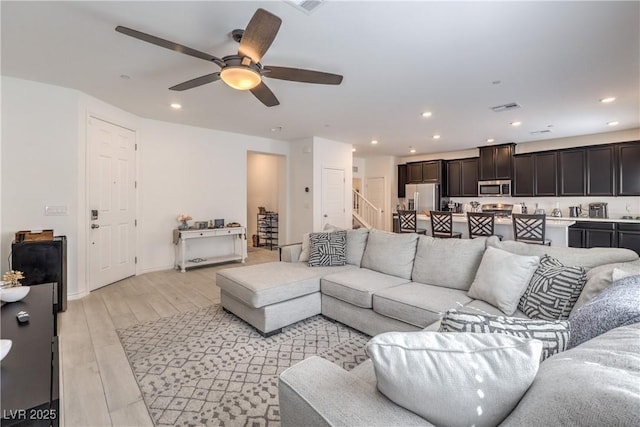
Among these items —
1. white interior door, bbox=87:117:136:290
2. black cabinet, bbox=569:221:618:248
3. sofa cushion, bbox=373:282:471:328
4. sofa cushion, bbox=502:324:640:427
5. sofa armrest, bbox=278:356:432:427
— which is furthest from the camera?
black cabinet, bbox=569:221:618:248

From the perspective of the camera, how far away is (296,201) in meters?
6.82

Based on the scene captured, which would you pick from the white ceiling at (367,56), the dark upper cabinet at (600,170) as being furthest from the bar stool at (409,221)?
the dark upper cabinet at (600,170)

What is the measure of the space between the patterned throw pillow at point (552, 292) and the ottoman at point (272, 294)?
70.7 inches

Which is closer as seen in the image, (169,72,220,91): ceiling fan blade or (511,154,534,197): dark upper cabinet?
(169,72,220,91): ceiling fan blade

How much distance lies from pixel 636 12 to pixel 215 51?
3353 millimetres

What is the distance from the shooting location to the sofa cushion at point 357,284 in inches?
105

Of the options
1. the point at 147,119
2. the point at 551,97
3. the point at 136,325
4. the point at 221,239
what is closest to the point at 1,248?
the point at 136,325

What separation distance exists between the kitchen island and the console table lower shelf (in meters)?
3.72

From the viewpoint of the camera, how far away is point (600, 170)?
19.0 ft

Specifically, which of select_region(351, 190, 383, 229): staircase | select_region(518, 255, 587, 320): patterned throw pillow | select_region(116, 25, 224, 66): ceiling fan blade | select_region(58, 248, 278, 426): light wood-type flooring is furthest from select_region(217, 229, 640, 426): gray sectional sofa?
select_region(351, 190, 383, 229): staircase

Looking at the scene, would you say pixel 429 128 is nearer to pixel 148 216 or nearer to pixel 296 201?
pixel 296 201

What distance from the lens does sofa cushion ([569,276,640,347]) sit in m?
1.07

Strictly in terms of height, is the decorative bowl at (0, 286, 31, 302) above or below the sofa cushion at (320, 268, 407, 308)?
above

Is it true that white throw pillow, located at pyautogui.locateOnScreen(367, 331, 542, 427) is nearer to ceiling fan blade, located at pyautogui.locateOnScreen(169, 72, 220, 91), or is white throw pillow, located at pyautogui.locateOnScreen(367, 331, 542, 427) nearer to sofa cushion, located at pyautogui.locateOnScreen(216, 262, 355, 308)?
sofa cushion, located at pyautogui.locateOnScreen(216, 262, 355, 308)
